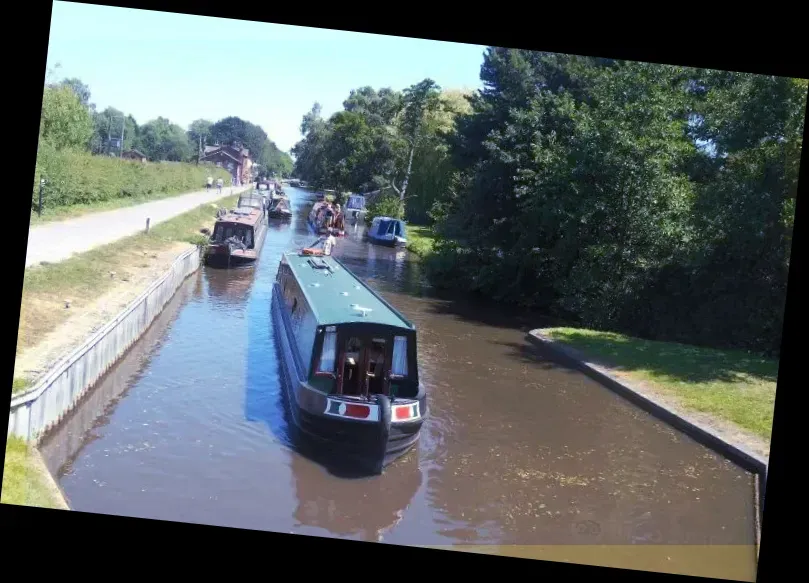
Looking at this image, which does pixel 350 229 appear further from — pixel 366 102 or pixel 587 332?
pixel 587 332

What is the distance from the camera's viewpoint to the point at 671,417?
275 inches

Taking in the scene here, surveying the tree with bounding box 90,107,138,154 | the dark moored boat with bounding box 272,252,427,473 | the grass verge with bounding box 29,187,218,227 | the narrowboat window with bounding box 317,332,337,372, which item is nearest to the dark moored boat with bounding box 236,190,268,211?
the grass verge with bounding box 29,187,218,227

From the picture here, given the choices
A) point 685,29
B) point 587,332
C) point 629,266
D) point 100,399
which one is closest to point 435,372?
point 587,332

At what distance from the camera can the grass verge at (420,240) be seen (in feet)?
35.6

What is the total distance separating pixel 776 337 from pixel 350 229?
4.71 metres

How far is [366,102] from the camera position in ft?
23.7

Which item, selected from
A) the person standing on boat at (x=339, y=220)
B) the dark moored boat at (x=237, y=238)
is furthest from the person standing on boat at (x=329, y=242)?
the dark moored boat at (x=237, y=238)

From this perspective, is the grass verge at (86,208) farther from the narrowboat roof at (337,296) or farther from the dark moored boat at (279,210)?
the narrowboat roof at (337,296)

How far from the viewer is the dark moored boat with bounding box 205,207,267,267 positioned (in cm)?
987

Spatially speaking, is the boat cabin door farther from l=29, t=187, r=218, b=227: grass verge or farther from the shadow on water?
l=29, t=187, r=218, b=227: grass verge

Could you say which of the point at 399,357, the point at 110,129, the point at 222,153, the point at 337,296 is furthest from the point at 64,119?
the point at 399,357

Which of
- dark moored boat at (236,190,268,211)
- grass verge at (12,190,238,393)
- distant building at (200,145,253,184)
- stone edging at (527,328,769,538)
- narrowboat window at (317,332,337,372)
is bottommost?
stone edging at (527,328,769,538)

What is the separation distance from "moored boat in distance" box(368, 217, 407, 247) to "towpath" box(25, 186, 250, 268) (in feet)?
5.23

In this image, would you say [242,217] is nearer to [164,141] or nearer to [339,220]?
[339,220]
